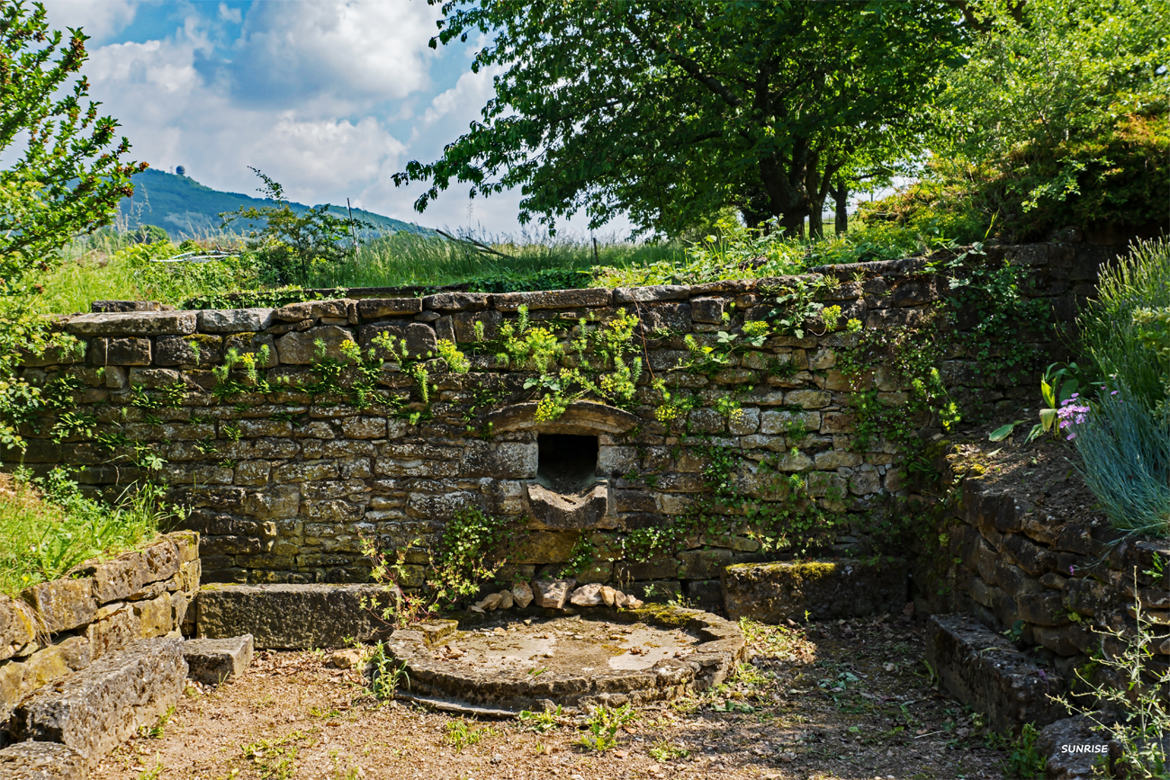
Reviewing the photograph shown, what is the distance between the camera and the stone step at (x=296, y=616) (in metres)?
5.54

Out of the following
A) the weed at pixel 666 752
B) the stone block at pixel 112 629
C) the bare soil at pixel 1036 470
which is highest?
the bare soil at pixel 1036 470

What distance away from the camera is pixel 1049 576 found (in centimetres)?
403

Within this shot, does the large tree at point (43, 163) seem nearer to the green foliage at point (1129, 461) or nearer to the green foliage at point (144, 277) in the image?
the green foliage at point (144, 277)

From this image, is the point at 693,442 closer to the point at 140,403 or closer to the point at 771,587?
the point at 771,587

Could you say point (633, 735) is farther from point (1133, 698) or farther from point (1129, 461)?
point (1129, 461)

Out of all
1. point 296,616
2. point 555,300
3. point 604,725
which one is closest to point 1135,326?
point 555,300

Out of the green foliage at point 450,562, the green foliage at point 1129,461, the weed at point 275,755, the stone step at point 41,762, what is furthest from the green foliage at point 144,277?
the green foliage at point 1129,461

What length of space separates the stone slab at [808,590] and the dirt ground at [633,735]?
0.43 m

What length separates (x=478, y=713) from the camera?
4449mm

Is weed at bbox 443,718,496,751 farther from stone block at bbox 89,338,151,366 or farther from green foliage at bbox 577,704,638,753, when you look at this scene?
stone block at bbox 89,338,151,366

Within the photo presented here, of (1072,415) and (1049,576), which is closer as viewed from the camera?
(1049,576)

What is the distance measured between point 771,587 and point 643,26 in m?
8.62

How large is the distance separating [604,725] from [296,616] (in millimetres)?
2544

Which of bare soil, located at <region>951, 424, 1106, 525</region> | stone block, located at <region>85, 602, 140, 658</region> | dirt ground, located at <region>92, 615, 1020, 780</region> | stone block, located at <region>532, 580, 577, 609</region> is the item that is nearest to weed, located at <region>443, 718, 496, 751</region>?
dirt ground, located at <region>92, 615, 1020, 780</region>
